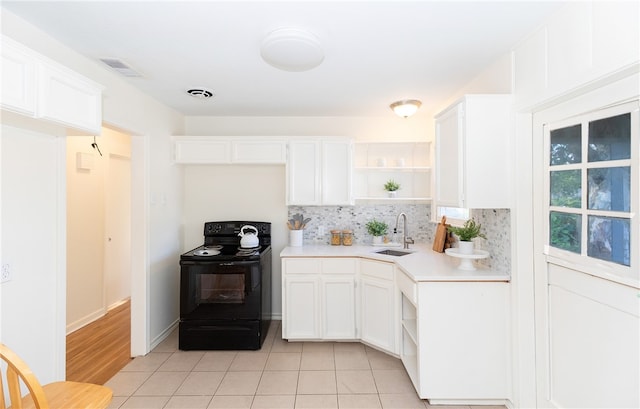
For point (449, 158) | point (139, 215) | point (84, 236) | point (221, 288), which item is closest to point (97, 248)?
point (84, 236)

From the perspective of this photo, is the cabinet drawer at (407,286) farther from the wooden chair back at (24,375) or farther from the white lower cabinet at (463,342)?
the wooden chair back at (24,375)

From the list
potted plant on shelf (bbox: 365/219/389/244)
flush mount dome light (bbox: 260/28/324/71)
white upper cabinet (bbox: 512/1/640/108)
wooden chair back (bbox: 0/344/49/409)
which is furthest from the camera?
potted plant on shelf (bbox: 365/219/389/244)

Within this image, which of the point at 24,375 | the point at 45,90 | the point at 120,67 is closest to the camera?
the point at 24,375

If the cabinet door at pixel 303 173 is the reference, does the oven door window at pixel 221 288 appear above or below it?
below

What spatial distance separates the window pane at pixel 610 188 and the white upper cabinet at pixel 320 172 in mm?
2058

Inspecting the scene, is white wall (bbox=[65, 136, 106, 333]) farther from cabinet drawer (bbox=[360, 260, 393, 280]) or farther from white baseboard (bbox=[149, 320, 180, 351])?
cabinet drawer (bbox=[360, 260, 393, 280])

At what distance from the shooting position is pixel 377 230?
3.45m

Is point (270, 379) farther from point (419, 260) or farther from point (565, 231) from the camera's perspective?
point (565, 231)

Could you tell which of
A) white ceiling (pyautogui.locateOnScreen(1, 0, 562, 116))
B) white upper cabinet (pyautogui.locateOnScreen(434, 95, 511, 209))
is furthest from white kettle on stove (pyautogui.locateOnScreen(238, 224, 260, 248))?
white upper cabinet (pyautogui.locateOnScreen(434, 95, 511, 209))

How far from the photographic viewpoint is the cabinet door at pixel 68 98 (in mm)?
1456

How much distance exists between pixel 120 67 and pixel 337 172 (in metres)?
2.07

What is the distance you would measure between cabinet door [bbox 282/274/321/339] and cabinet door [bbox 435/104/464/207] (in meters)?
1.43

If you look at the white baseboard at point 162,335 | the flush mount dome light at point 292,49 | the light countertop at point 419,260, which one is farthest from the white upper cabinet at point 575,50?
the white baseboard at point 162,335

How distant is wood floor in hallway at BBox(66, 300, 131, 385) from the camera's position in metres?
2.58
